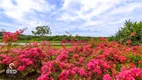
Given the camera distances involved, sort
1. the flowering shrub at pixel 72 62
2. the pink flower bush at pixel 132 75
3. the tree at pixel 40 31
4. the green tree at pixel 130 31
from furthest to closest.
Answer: the tree at pixel 40 31 → the green tree at pixel 130 31 → the flowering shrub at pixel 72 62 → the pink flower bush at pixel 132 75

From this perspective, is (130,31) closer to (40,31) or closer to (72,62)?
(72,62)

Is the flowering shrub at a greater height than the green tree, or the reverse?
the green tree

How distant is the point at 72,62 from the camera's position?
7.25 m

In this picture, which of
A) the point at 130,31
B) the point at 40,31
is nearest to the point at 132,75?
the point at 130,31

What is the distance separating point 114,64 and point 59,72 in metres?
→ 1.97

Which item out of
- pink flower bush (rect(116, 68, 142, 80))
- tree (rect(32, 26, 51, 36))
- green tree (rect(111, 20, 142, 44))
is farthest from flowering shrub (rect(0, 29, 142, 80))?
tree (rect(32, 26, 51, 36))

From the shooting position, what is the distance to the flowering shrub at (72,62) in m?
5.91

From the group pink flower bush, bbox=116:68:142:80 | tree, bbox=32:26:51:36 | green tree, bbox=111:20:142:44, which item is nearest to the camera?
pink flower bush, bbox=116:68:142:80

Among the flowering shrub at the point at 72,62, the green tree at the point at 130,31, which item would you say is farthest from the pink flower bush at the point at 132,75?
the green tree at the point at 130,31

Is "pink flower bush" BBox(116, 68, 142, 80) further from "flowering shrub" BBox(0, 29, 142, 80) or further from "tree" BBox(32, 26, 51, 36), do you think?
"tree" BBox(32, 26, 51, 36)

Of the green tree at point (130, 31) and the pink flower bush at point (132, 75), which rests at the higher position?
the green tree at point (130, 31)

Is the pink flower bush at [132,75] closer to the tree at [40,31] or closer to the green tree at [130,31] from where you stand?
the green tree at [130,31]

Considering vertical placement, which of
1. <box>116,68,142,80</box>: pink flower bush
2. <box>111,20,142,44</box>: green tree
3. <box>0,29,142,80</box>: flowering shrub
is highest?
<box>111,20,142,44</box>: green tree

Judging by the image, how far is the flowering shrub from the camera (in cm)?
591
